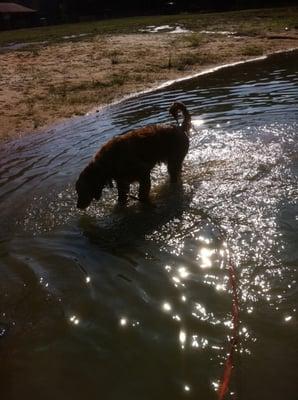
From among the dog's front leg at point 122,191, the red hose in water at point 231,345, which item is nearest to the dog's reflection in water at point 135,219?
the dog's front leg at point 122,191

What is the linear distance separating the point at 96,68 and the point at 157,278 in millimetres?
17096

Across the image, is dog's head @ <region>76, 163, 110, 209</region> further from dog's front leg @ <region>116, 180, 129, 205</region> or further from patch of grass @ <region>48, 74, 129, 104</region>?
patch of grass @ <region>48, 74, 129, 104</region>

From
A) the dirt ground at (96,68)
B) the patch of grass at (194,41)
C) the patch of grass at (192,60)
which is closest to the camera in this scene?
the dirt ground at (96,68)

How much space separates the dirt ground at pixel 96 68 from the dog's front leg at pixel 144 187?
623 cm

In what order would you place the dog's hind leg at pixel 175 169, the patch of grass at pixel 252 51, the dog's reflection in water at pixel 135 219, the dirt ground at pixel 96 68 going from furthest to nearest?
the patch of grass at pixel 252 51, the dirt ground at pixel 96 68, the dog's hind leg at pixel 175 169, the dog's reflection in water at pixel 135 219

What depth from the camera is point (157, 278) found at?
5.27 metres

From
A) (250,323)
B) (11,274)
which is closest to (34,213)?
(11,274)

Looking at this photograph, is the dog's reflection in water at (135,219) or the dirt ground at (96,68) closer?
the dog's reflection in water at (135,219)

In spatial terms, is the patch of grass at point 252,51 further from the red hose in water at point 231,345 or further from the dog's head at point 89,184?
the red hose in water at point 231,345

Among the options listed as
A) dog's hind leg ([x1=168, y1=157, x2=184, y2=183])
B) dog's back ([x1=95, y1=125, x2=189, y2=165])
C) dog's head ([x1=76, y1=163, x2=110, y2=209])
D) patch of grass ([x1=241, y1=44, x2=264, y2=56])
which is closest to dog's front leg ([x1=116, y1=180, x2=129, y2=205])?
dog's head ([x1=76, y1=163, x2=110, y2=209])

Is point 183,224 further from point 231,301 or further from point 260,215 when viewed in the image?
point 231,301

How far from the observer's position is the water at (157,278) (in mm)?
3908

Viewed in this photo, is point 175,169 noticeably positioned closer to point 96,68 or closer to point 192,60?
point 96,68

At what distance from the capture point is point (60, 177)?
8.66m
